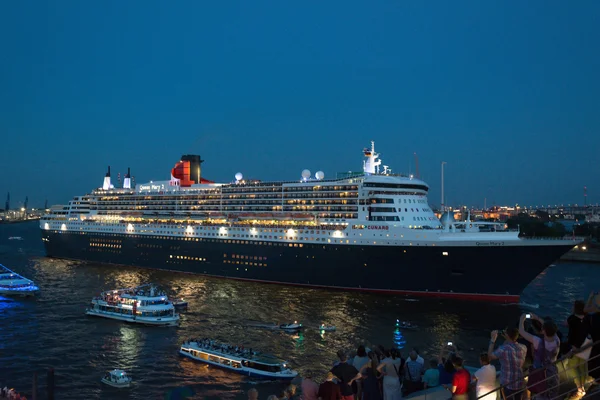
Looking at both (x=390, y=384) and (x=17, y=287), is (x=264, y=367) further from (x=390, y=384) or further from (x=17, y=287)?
(x=17, y=287)

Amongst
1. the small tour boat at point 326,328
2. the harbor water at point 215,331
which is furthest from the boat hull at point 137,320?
the small tour boat at point 326,328

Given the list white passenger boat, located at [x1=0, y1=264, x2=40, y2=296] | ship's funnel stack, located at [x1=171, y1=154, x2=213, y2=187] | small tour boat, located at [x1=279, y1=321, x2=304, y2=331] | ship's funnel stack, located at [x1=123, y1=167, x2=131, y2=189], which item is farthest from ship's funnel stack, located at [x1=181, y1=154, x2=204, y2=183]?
small tour boat, located at [x1=279, y1=321, x2=304, y2=331]

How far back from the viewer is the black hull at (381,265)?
95.9ft

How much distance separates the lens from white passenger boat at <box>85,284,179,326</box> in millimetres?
26719

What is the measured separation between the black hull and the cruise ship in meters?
0.06

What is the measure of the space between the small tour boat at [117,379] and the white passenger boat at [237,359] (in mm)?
3263

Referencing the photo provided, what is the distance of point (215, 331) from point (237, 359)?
18.6 ft

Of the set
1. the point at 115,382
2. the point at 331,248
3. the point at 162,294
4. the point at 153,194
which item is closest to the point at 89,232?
the point at 153,194

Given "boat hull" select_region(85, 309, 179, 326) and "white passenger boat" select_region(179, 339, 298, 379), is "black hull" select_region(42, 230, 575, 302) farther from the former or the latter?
"white passenger boat" select_region(179, 339, 298, 379)

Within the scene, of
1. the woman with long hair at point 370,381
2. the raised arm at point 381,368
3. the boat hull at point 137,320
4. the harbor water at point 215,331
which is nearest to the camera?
the raised arm at point 381,368

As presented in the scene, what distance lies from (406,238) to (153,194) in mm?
27914

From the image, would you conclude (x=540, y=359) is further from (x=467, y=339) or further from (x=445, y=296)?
(x=445, y=296)

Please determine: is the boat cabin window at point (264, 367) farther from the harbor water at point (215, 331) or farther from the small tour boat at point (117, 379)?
the small tour boat at point (117, 379)

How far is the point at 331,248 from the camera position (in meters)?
33.5
